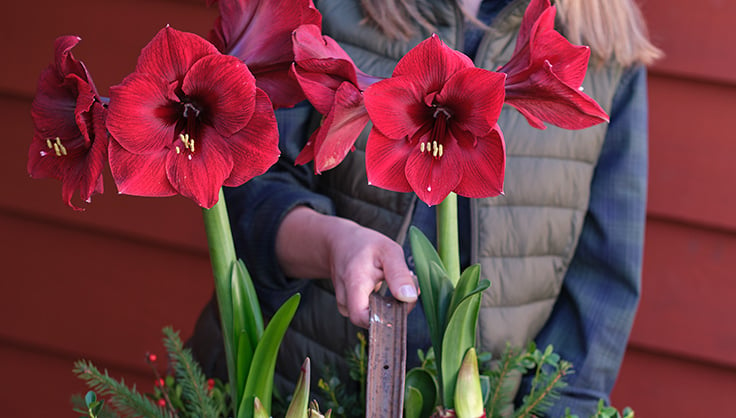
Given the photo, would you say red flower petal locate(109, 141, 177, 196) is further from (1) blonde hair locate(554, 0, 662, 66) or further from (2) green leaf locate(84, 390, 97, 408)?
(1) blonde hair locate(554, 0, 662, 66)

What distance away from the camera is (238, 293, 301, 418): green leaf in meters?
Result: 0.50

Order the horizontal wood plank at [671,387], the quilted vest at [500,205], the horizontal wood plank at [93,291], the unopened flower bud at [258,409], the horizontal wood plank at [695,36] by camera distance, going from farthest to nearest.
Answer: the horizontal wood plank at [93,291], the horizontal wood plank at [671,387], the horizontal wood plank at [695,36], the quilted vest at [500,205], the unopened flower bud at [258,409]

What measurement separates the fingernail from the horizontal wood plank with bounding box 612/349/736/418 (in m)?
1.12

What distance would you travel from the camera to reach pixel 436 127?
419 millimetres

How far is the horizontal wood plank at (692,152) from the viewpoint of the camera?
1261 millimetres

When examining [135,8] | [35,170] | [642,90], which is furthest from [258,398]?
[135,8]

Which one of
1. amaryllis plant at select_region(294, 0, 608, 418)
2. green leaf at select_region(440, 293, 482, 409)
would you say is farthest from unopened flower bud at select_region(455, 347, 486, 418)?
amaryllis plant at select_region(294, 0, 608, 418)

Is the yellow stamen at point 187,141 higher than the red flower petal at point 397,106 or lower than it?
lower

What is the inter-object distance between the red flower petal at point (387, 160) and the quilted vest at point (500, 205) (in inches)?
18.9

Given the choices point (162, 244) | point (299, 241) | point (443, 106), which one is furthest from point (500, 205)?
point (162, 244)

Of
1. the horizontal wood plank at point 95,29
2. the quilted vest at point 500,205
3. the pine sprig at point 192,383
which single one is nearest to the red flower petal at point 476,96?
the pine sprig at point 192,383

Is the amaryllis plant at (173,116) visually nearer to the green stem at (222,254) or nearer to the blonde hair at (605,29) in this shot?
the green stem at (222,254)

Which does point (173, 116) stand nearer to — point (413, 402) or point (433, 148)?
point (433, 148)

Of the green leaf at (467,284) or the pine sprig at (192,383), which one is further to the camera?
the pine sprig at (192,383)
